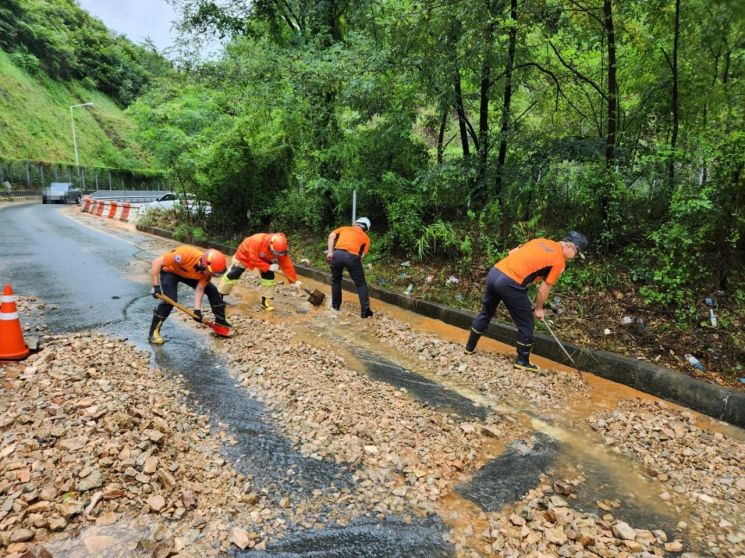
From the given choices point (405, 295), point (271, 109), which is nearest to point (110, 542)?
point (405, 295)

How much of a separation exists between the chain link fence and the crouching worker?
2556cm

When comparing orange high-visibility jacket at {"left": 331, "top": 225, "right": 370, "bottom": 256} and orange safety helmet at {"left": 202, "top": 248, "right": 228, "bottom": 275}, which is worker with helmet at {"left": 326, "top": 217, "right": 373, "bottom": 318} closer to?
orange high-visibility jacket at {"left": 331, "top": 225, "right": 370, "bottom": 256}

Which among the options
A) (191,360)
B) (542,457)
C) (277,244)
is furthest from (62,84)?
(542,457)

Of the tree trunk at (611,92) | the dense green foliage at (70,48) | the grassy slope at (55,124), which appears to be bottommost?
the tree trunk at (611,92)

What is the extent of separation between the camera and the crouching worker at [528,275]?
4.96 metres

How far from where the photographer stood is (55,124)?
42438mm

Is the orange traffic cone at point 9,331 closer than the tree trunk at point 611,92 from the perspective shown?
Yes

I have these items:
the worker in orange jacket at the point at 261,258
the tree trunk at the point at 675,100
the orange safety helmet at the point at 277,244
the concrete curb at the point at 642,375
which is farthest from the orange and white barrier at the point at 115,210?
the tree trunk at the point at 675,100

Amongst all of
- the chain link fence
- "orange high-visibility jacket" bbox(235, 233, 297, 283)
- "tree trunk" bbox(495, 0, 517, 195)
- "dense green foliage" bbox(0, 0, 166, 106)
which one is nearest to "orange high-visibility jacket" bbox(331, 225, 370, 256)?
"orange high-visibility jacket" bbox(235, 233, 297, 283)

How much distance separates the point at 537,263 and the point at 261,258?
416 centimetres

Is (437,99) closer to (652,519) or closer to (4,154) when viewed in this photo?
(652,519)

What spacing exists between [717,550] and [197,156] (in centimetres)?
1248

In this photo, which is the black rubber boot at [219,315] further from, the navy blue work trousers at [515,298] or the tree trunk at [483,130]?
the tree trunk at [483,130]

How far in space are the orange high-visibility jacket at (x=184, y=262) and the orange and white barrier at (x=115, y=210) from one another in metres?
15.3
